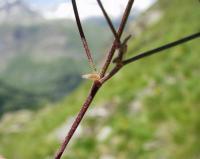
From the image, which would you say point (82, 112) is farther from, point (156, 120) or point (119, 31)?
point (156, 120)

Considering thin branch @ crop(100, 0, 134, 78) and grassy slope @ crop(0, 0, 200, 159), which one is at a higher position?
thin branch @ crop(100, 0, 134, 78)

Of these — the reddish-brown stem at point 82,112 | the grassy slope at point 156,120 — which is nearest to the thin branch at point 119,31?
the reddish-brown stem at point 82,112

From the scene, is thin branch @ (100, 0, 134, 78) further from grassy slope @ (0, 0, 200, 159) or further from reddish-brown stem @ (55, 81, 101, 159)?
grassy slope @ (0, 0, 200, 159)

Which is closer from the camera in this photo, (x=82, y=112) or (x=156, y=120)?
(x=82, y=112)

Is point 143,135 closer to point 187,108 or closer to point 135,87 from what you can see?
point 187,108

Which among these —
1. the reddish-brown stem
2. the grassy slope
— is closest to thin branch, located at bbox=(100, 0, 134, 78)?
the reddish-brown stem

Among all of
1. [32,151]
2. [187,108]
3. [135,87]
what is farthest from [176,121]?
[32,151]

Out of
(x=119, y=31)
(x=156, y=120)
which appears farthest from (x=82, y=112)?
(x=156, y=120)

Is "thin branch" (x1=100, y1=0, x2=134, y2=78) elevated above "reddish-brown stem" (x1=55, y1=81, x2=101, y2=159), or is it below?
above

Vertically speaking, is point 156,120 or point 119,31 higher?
point 119,31

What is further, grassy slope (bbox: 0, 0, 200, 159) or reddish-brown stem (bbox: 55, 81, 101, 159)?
grassy slope (bbox: 0, 0, 200, 159)

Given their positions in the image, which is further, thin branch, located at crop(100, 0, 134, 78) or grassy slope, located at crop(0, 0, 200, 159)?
grassy slope, located at crop(0, 0, 200, 159)

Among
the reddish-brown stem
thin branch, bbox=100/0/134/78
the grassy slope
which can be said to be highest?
thin branch, bbox=100/0/134/78
